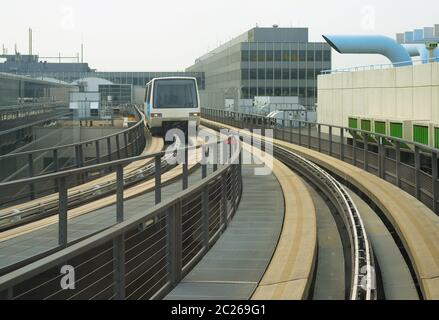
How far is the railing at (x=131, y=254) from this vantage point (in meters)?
4.04

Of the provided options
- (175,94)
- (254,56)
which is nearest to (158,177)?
(175,94)

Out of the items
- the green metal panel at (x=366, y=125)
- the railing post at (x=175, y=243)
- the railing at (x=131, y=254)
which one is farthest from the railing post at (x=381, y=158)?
the green metal panel at (x=366, y=125)

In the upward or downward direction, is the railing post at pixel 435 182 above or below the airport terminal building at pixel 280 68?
below

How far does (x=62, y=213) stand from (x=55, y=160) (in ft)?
23.4

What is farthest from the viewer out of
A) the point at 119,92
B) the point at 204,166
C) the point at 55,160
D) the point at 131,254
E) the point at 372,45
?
the point at 119,92

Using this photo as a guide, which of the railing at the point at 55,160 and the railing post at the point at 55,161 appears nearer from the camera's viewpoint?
the railing at the point at 55,160

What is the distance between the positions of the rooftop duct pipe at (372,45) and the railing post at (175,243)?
1539 inches

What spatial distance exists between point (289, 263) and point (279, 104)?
56.4 m

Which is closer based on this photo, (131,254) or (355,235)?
(131,254)

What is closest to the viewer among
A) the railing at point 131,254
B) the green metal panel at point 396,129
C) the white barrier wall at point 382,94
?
the railing at point 131,254

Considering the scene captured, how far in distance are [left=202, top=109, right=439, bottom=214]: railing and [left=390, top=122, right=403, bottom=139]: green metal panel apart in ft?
9.55

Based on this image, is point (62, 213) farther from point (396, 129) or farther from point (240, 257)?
point (396, 129)

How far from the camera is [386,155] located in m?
16.8

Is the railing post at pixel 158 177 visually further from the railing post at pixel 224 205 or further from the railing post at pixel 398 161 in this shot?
the railing post at pixel 398 161
